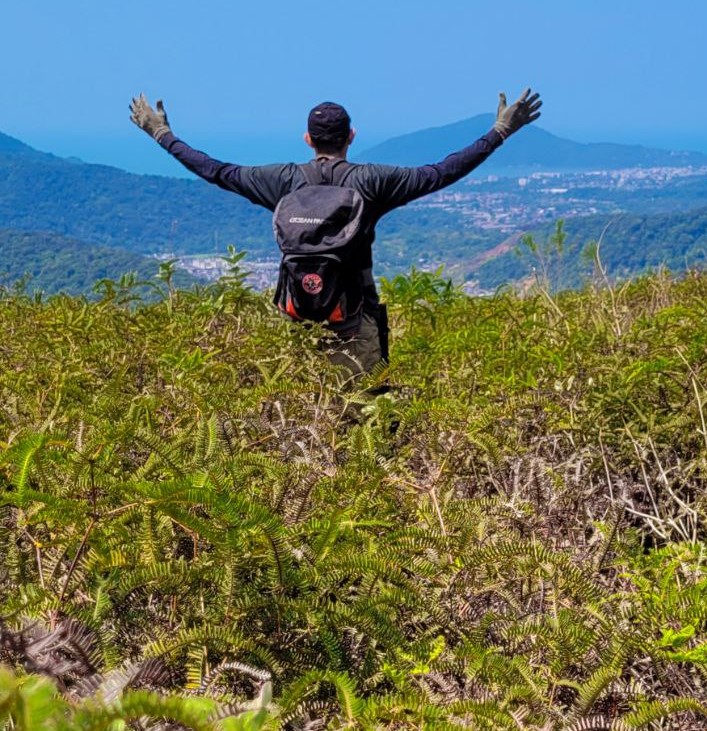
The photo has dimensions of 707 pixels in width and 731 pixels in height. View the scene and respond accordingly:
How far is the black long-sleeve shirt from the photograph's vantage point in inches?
219

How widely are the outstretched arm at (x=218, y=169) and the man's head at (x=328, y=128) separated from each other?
0.23 metres

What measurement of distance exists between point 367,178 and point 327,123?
0.40m

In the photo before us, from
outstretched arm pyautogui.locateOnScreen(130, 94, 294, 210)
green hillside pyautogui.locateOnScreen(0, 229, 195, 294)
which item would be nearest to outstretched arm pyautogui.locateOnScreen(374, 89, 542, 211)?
outstretched arm pyautogui.locateOnScreen(130, 94, 294, 210)

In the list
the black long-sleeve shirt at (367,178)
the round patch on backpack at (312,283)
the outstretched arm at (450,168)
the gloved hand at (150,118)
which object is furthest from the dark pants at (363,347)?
the gloved hand at (150,118)

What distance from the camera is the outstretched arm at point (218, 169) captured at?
5.81m

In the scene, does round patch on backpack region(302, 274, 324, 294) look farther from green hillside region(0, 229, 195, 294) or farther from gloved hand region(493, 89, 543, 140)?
green hillside region(0, 229, 195, 294)

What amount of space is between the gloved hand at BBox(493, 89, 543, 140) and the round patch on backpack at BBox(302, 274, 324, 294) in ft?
4.93

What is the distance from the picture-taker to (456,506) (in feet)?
9.13

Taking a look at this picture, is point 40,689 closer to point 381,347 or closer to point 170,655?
point 170,655

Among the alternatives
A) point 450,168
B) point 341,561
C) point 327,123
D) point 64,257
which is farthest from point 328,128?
point 64,257

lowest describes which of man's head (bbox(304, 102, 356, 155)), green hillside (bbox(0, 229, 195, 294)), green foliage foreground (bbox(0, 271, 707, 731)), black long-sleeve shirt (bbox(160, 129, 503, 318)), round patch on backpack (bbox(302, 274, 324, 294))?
green hillside (bbox(0, 229, 195, 294))

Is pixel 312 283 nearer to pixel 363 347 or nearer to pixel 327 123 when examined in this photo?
pixel 363 347

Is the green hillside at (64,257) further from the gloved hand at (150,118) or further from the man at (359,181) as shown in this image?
the man at (359,181)

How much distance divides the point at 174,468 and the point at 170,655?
0.65 metres
